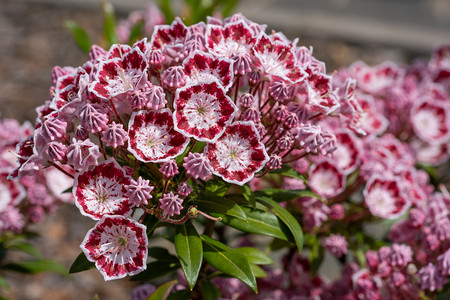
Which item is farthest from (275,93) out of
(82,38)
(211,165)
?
(82,38)

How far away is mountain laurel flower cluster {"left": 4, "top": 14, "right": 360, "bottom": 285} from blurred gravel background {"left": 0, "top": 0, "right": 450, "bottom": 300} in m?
3.43

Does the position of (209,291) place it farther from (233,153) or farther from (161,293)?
(233,153)

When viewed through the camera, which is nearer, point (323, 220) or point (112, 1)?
point (323, 220)

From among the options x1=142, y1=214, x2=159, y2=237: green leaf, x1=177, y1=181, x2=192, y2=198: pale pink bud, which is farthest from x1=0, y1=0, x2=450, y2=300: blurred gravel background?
x1=177, y1=181, x2=192, y2=198: pale pink bud

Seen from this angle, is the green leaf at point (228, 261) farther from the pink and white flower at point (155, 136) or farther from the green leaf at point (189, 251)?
the pink and white flower at point (155, 136)

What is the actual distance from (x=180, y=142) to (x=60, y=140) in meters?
0.28

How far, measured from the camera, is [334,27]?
549cm

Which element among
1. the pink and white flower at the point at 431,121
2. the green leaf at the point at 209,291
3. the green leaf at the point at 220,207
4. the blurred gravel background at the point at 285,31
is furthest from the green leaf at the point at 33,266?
the blurred gravel background at the point at 285,31

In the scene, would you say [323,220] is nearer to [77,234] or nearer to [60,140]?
[60,140]

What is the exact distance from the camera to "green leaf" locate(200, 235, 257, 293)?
50.4 inches

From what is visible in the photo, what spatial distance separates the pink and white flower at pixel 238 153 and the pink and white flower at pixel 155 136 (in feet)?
0.25

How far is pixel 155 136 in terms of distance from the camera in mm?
1214

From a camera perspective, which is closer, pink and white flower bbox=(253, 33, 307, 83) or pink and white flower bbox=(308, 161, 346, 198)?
pink and white flower bbox=(253, 33, 307, 83)

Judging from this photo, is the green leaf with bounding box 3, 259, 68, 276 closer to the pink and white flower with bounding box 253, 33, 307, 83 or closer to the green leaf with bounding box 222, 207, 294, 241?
the green leaf with bounding box 222, 207, 294, 241
